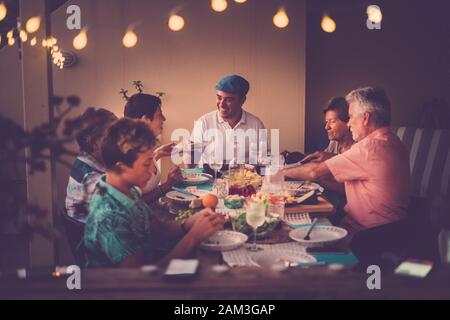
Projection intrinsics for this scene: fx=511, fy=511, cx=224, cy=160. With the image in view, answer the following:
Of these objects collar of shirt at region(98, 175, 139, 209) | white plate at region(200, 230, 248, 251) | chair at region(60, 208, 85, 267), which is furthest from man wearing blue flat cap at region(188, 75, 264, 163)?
collar of shirt at region(98, 175, 139, 209)

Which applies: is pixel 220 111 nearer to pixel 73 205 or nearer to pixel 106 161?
pixel 73 205

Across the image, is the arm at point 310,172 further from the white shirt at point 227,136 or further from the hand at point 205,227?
the white shirt at point 227,136

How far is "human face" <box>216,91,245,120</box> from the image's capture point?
4070 millimetres

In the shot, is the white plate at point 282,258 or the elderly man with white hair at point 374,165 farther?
the elderly man with white hair at point 374,165

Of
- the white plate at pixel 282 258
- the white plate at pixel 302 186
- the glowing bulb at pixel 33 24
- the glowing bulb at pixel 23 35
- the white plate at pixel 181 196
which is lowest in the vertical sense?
the white plate at pixel 282 258

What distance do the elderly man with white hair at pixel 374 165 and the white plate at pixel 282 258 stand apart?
93cm

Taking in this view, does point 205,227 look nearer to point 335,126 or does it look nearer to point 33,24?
point 33,24

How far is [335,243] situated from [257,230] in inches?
12.7

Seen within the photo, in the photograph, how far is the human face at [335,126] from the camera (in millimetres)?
3744

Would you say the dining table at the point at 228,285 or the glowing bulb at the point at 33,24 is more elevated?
the glowing bulb at the point at 33,24

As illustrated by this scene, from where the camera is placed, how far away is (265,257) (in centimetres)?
185

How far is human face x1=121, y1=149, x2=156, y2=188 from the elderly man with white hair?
122 centimetres

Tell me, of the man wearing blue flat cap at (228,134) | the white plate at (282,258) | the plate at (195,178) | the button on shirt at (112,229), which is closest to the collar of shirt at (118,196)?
the button on shirt at (112,229)

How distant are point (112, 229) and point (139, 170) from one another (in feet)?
0.87
